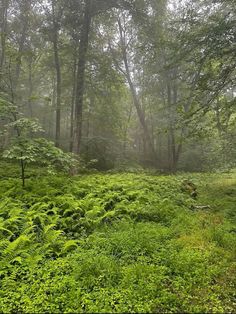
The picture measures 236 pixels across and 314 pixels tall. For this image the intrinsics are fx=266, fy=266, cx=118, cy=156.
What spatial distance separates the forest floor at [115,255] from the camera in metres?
3.94

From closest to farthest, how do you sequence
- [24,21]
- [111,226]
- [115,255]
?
[115,255], [111,226], [24,21]

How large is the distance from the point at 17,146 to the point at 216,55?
791 centimetres

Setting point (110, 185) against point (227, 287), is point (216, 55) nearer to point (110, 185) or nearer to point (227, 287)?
point (110, 185)

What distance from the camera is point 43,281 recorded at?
14.4 ft

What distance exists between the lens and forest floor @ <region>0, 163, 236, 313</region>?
394 cm

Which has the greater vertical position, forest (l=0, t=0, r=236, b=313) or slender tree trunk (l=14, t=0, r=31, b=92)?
slender tree trunk (l=14, t=0, r=31, b=92)

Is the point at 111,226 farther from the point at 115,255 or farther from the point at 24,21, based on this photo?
the point at 24,21

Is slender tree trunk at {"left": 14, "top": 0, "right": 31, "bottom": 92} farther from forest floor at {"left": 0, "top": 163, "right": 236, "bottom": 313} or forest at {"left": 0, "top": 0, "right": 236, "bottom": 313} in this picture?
forest floor at {"left": 0, "top": 163, "right": 236, "bottom": 313}

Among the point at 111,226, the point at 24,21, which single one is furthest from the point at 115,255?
the point at 24,21

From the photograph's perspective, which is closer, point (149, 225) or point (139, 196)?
point (149, 225)

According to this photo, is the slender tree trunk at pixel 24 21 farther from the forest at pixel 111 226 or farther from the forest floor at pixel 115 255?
the forest floor at pixel 115 255

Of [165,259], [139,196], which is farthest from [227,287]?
[139,196]

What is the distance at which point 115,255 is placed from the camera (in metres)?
5.31

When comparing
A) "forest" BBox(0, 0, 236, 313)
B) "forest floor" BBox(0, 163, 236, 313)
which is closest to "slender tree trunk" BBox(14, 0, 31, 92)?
"forest" BBox(0, 0, 236, 313)
